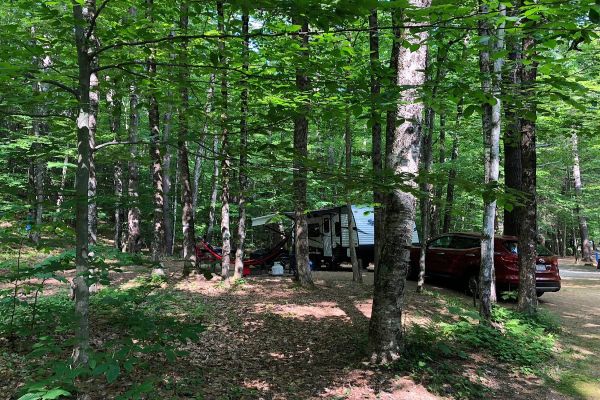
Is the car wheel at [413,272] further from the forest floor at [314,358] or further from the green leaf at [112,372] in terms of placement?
the green leaf at [112,372]

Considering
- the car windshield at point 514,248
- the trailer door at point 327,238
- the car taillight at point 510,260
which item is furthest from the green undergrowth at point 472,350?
the trailer door at point 327,238

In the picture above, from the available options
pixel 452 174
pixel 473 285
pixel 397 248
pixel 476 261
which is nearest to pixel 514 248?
pixel 476 261

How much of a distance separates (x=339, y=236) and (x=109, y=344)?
13804mm

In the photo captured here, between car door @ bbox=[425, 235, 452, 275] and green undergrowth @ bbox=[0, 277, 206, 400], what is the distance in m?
6.57

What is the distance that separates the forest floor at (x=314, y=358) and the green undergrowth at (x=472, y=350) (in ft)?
0.07

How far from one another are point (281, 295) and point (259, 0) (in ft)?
24.7

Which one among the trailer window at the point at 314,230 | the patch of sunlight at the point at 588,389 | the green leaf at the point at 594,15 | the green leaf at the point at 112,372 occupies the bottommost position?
the patch of sunlight at the point at 588,389

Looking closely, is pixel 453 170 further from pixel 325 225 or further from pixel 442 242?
pixel 442 242

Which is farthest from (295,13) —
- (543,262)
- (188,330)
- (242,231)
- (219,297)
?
(543,262)

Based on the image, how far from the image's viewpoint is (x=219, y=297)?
8.52 meters

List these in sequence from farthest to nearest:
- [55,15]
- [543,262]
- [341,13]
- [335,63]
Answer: [543,262], [335,63], [55,15], [341,13]

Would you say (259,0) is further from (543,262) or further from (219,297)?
(543,262)

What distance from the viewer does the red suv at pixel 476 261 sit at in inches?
363

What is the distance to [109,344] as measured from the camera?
2598 millimetres
